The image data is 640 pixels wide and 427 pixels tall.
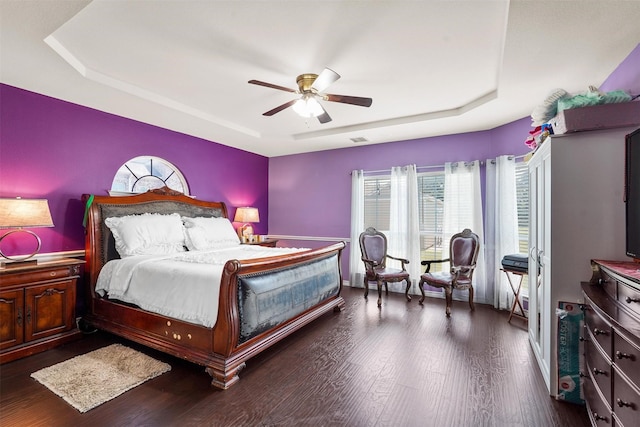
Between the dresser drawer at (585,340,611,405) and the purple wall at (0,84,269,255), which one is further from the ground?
the purple wall at (0,84,269,255)

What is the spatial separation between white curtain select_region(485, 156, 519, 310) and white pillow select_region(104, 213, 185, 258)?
13.8ft

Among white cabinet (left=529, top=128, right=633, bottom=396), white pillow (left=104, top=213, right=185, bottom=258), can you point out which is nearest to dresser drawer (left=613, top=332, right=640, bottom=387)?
white cabinet (left=529, top=128, right=633, bottom=396)

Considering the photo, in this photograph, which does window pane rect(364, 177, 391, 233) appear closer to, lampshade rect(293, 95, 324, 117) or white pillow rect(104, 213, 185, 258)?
lampshade rect(293, 95, 324, 117)

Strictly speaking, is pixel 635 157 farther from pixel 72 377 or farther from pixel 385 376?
pixel 72 377

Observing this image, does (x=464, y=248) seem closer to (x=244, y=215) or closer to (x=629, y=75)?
(x=629, y=75)

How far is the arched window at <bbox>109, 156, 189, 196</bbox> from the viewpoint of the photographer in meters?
3.77

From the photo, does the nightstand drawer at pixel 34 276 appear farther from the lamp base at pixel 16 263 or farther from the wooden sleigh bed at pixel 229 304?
the wooden sleigh bed at pixel 229 304

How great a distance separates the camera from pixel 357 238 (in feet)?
16.7

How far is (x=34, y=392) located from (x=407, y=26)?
3.70 meters

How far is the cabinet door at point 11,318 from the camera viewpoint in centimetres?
245

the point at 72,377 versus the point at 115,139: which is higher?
the point at 115,139

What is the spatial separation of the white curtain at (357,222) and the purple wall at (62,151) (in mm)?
2860

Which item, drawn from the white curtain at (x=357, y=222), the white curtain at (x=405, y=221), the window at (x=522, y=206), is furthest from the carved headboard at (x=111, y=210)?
the window at (x=522, y=206)

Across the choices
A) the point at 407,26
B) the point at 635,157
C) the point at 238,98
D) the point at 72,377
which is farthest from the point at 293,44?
the point at 72,377
